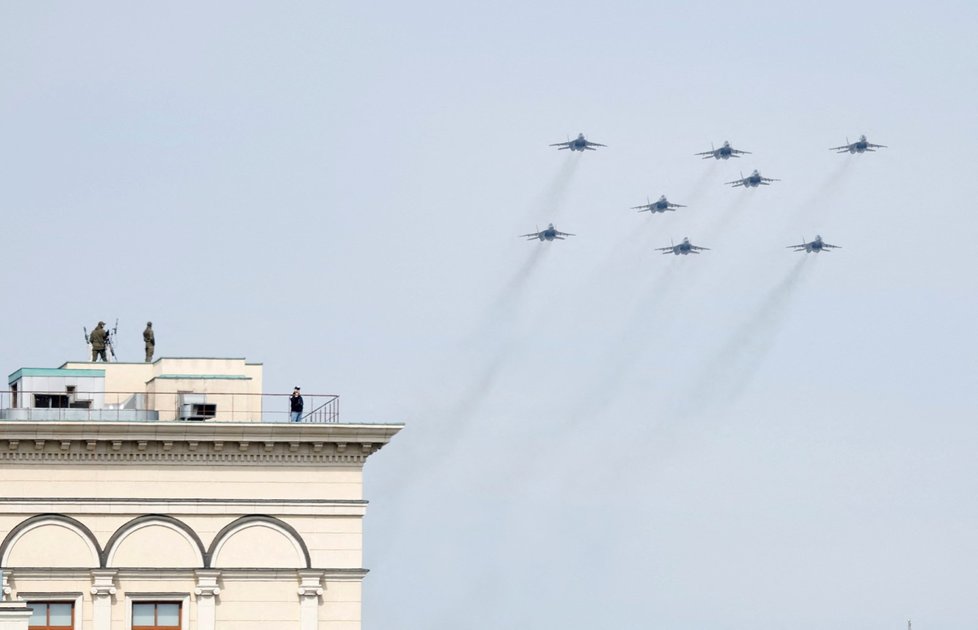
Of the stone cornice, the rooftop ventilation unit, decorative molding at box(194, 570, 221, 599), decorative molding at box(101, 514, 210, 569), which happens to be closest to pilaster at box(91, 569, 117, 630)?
decorative molding at box(101, 514, 210, 569)

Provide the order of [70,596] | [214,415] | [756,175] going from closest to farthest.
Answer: [70,596], [214,415], [756,175]

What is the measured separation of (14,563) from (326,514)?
1110 centimetres

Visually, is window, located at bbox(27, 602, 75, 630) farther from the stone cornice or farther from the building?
the stone cornice

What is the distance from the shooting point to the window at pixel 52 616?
7938 centimetres

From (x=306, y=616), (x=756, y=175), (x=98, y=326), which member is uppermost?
(x=756, y=175)

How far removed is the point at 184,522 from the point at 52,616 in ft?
18.5

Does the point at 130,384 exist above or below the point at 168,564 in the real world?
above

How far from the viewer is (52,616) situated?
3135 inches

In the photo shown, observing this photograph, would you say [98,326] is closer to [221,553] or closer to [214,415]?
[214,415]

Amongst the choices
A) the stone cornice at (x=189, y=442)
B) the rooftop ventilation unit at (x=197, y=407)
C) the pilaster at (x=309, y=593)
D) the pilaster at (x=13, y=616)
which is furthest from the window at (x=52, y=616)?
the rooftop ventilation unit at (x=197, y=407)

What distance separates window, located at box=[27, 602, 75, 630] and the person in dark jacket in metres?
10.6

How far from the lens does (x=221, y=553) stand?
8131 centimetres

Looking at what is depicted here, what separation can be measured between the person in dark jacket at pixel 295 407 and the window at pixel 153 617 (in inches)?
329

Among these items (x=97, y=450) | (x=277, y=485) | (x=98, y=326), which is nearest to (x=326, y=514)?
(x=277, y=485)
